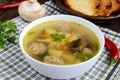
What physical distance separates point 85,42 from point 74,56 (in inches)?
4.4

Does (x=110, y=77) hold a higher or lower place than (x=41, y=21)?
lower

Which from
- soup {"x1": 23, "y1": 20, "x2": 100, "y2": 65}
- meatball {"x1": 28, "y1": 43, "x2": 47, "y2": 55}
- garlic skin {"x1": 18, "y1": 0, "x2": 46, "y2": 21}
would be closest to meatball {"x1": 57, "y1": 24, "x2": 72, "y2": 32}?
soup {"x1": 23, "y1": 20, "x2": 100, "y2": 65}

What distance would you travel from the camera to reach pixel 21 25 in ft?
4.37

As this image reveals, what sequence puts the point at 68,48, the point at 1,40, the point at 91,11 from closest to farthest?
the point at 68,48 < the point at 1,40 < the point at 91,11

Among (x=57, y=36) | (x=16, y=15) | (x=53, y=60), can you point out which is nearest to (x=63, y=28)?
(x=57, y=36)

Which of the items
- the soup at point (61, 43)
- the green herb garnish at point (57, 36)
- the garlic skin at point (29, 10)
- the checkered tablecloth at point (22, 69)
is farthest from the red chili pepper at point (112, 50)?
the garlic skin at point (29, 10)

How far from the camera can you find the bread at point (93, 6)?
1.32m

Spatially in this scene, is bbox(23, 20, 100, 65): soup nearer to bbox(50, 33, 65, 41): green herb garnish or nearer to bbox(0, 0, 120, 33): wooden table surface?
bbox(50, 33, 65, 41): green herb garnish

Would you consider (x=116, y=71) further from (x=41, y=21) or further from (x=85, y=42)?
(x=41, y=21)

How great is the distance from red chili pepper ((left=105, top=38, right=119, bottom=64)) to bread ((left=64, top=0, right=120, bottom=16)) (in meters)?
0.19

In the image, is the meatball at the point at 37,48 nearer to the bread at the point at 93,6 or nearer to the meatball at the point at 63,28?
the meatball at the point at 63,28

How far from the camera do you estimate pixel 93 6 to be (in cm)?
132

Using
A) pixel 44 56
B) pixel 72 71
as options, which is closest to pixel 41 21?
pixel 44 56

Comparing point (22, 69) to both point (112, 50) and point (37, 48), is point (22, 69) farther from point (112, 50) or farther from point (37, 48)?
point (112, 50)
